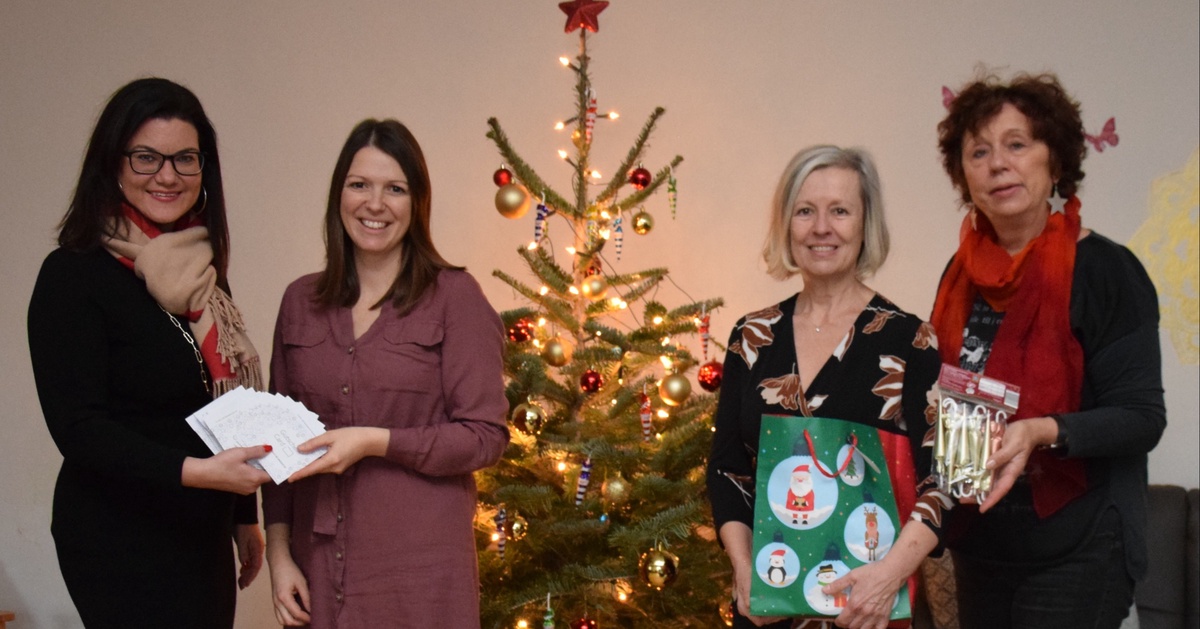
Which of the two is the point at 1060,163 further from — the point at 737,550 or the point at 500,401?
the point at 500,401

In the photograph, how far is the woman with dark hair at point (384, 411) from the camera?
195cm

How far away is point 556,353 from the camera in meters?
3.04

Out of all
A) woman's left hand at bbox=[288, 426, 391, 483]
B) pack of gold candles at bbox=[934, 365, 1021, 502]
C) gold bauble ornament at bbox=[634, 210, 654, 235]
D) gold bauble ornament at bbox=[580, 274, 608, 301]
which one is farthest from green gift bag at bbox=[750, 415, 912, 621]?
gold bauble ornament at bbox=[634, 210, 654, 235]

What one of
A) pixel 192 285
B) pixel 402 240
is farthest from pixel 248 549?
pixel 402 240

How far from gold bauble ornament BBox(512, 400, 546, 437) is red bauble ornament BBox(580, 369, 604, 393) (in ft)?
0.47

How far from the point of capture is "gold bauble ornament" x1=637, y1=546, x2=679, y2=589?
9.13 feet

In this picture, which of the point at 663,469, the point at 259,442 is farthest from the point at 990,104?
the point at 259,442

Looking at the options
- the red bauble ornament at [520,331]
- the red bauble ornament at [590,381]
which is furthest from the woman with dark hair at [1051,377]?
the red bauble ornament at [520,331]

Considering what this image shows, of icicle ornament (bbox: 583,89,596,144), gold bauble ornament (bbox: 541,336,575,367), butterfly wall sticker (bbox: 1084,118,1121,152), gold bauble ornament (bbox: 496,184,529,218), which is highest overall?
butterfly wall sticker (bbox: 1084,118,1121,152)

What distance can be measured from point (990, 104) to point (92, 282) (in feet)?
5.85

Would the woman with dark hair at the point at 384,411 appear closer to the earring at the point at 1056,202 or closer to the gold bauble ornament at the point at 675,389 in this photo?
the gold bauble ornament at the point at 675,389

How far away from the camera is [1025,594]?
2.00 m

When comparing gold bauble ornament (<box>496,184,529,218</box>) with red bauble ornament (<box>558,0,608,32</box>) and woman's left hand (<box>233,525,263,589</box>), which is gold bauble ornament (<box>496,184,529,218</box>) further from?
woman's left hand (<box>233,525,263,589</box>)

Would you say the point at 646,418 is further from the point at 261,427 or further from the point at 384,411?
the point at 261,427
